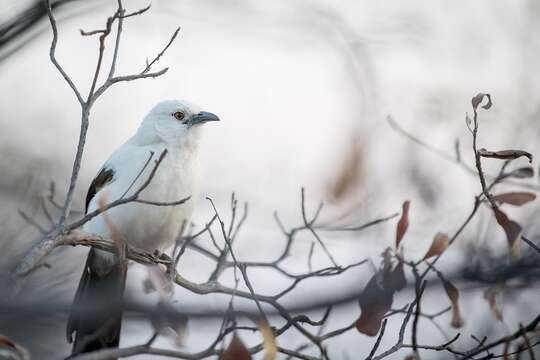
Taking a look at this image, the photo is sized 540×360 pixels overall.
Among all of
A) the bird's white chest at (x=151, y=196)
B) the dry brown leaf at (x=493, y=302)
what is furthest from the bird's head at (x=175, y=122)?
the dry brown leaf at (x=493, y=302)

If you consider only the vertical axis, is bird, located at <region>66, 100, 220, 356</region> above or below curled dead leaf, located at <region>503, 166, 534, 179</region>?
above

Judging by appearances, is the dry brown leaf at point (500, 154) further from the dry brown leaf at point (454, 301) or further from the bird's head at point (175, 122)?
→ the bird's head at point (175, 122)

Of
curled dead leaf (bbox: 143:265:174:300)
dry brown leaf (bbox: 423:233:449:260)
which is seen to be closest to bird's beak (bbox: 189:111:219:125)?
curled dead leaf (bbox: 143:265:174:300)

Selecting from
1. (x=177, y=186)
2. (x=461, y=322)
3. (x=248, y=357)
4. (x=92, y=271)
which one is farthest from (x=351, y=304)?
(x=92, y=271)

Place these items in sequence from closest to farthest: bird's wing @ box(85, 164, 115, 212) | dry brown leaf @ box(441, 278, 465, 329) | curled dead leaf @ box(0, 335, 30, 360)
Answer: curled dead leaf @ box(0, 335, 30, 360) → dry brown leaf @ box(441, 278, 465, 329) → bird's wing @ box(85, 164, 115, 212)

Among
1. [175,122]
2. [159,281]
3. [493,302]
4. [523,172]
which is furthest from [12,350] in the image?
[175,122]

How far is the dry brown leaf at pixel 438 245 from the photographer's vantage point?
4.19 metres

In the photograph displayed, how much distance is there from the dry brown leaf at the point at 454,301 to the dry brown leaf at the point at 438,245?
252 mm

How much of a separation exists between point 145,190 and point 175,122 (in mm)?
816

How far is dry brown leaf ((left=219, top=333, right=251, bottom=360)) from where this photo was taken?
12.7 ft

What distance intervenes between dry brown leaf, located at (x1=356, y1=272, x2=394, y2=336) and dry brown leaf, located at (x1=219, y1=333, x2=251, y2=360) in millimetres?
548

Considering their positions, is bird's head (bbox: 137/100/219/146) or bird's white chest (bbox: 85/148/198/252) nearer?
bird's white chest (bbox: 85/148/198/252)

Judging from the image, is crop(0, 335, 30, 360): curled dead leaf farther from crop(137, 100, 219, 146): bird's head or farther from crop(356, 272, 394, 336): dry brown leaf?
crop(137, 100, 219, 146): bird's head

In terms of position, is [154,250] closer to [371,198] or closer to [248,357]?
[371,198]
